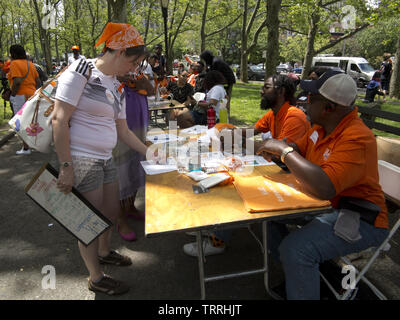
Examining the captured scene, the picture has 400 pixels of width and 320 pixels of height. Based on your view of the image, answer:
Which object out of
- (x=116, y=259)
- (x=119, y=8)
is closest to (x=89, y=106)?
(x=116, y=259)

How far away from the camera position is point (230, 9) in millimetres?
20906

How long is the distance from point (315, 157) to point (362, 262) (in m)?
1.02

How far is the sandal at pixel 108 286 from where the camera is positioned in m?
2.23

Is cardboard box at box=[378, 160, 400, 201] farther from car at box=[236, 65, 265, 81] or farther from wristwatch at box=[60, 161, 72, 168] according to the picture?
car at box=[236, 65, 265, 81]

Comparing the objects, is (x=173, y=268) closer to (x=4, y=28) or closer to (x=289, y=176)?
(x=289, y=176)

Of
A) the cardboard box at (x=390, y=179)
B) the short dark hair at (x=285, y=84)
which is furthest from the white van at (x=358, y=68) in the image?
the cardboard box at (x=390, y=179)

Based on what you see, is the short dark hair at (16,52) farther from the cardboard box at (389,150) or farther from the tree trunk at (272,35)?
the tree trunk at (272,35)

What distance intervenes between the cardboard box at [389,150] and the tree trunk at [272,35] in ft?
23.0

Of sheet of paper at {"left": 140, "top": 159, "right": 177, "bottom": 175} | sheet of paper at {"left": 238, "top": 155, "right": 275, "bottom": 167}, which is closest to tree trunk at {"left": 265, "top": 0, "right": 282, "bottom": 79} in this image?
sheet of paper at {"left": 238, "top": 155, "right": 275, "bottom": 167}

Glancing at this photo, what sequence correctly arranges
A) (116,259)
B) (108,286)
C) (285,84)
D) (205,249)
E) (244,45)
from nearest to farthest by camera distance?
(108,286), (116,259), (205,249), (285,84), (244,45)

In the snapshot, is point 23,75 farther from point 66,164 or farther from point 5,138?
point 66,164

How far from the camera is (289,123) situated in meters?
2.63

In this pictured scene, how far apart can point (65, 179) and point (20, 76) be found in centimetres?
495
